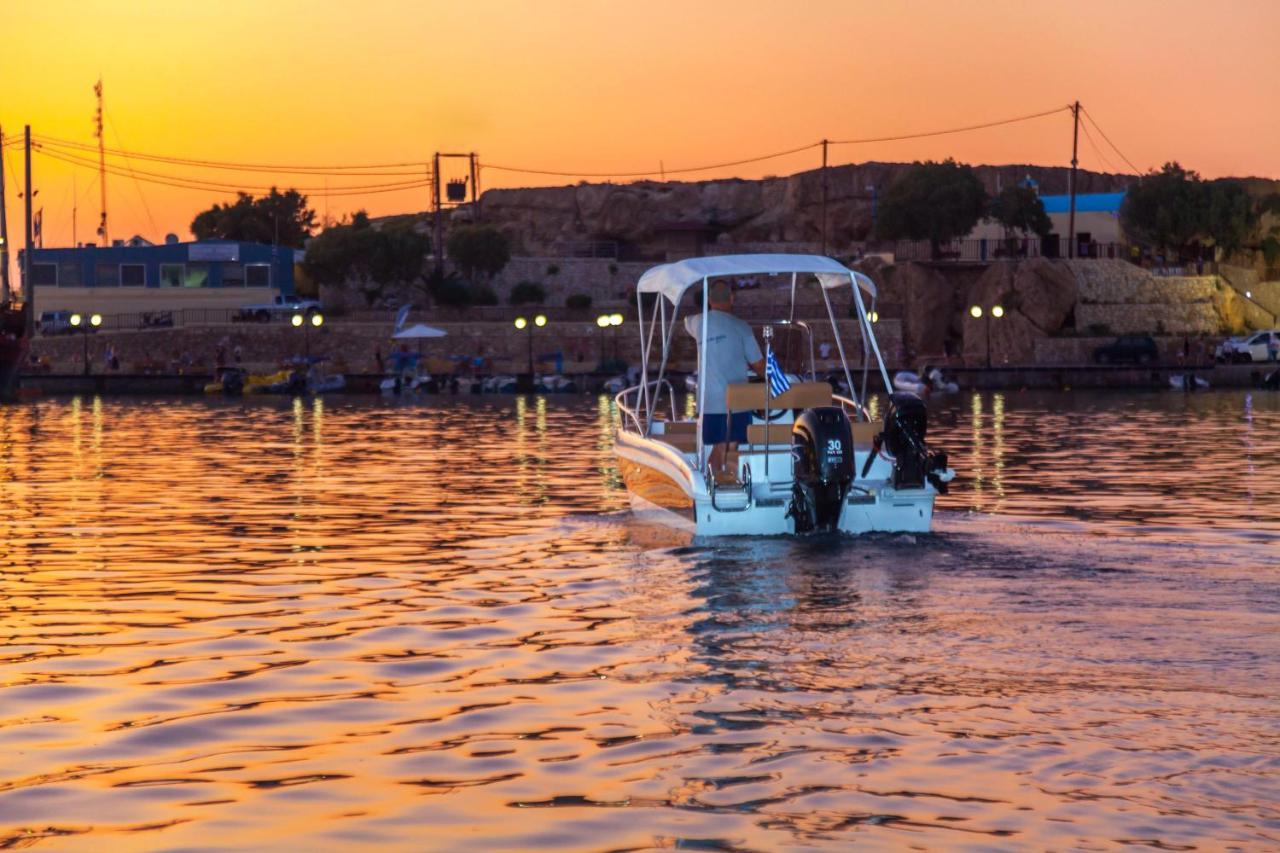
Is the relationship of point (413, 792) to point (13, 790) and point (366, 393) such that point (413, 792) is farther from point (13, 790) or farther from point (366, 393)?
point (366, 393)

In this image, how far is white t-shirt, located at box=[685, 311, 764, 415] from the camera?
17375 millimetres

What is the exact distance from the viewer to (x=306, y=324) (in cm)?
8900

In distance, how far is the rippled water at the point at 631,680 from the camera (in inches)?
300

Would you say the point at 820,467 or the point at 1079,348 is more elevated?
the point at 1079,348

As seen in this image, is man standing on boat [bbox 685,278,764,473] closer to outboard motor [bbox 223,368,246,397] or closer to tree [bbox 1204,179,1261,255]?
outboard motor [bbox 223,368,246,397]

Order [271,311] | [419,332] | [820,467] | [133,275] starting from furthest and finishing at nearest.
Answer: [133,275] < [271,311] < [419,332] < [820,467]

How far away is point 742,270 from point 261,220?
5225 inches

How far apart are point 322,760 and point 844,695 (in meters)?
3.12

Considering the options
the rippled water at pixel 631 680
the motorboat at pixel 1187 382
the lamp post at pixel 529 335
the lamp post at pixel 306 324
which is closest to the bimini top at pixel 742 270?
the rippled water at pixel 631 680

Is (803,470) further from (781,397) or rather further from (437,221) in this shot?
(437,221)

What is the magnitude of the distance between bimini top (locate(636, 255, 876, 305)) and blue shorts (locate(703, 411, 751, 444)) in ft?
4.21

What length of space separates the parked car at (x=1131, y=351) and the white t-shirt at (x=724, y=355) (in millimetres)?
69503

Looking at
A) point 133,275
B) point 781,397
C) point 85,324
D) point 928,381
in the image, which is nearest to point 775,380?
point 781,397

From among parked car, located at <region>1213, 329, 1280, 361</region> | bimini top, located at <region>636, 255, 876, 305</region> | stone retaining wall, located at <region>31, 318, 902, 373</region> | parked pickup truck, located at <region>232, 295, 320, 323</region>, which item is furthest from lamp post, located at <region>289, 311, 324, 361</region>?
bimini top, located at <region>636, 255, 876, 305</region>
